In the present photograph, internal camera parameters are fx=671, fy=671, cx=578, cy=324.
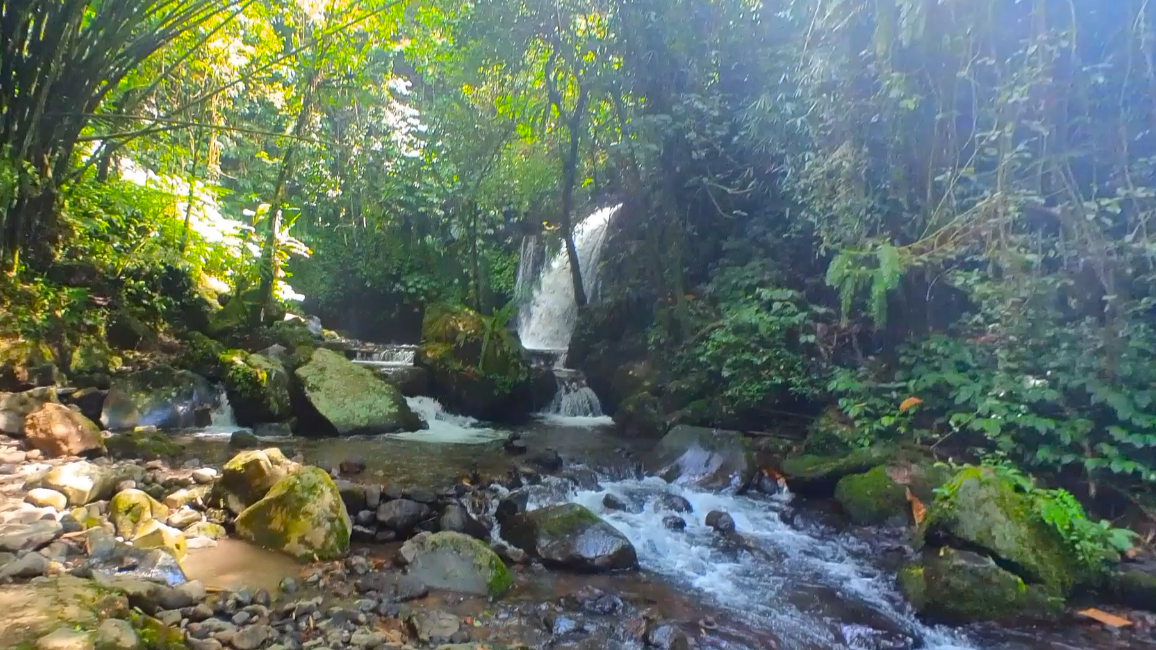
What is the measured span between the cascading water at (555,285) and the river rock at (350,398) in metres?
4.62

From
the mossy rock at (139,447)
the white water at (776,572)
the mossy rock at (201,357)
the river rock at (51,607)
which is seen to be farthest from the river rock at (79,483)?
the mossy rock at (201,357)

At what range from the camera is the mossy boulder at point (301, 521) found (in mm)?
5262

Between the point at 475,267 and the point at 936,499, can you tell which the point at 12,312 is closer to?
the point at 475,267

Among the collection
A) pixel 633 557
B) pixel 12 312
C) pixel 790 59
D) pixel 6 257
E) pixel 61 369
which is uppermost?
pixel 790 59

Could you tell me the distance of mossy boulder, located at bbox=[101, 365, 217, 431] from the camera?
868cm

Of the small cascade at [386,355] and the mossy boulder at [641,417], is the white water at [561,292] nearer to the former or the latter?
the small cascade at [386,355]

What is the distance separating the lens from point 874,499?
23.4 ft

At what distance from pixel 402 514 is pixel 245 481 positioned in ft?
4.56

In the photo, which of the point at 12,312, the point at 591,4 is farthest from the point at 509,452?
the point at 591,4

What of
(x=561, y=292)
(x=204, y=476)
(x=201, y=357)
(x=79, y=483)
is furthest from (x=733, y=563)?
(x=561, y=292)

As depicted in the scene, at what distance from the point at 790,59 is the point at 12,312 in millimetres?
11138

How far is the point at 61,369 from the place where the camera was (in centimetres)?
903

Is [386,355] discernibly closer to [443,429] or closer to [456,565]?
[443,429]

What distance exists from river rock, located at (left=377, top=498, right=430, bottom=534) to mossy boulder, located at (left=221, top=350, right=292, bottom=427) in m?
4.38
